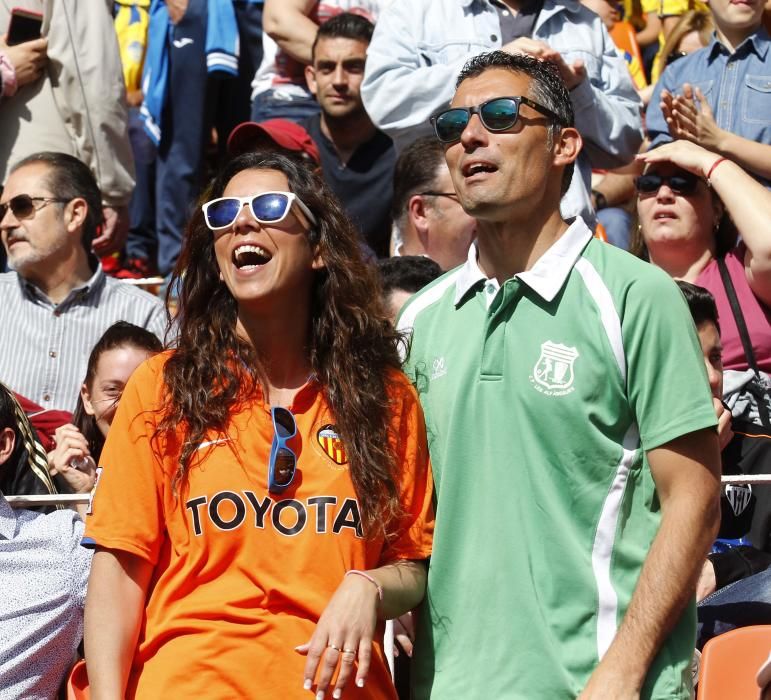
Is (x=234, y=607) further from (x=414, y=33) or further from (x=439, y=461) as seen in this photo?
(x=414, y=33)

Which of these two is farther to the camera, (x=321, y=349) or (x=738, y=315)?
(x=738, y=315)

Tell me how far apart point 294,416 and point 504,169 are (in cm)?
83

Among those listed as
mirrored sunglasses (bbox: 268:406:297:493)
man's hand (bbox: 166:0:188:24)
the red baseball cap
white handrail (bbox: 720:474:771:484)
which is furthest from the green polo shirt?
man's hand (bbox: 166:0:188:24)

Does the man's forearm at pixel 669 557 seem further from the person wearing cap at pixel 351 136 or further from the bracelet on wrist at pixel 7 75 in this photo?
the bracelet on wrist at pixel 7 75

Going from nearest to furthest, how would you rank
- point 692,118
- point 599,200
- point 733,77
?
point 692,118 < point 733,77 < point 599,200

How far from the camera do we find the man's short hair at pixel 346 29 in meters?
7.27

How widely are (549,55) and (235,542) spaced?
9.61ft

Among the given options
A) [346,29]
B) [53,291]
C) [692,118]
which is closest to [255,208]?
[692,118]

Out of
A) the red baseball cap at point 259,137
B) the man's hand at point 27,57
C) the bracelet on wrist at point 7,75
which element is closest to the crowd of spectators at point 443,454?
the red baseball cap at point 259,137

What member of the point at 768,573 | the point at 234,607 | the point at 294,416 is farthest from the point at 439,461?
the point at 768,573

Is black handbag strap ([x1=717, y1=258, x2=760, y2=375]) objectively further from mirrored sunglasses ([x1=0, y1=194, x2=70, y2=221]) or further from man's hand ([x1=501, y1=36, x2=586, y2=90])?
mirrored sunglasses ([x1=0, y1=194, x2=70, y2=221])

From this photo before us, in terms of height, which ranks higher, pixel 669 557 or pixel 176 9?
pixel 176 9

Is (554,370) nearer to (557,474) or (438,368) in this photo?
(557,474)

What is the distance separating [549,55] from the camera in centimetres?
544
